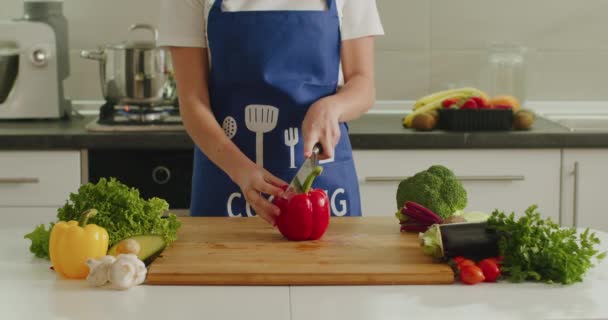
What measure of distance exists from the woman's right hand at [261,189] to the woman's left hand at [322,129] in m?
0.11

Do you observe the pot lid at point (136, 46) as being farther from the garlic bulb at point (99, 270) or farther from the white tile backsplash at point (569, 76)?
the garlic bulb at point (99, 270)

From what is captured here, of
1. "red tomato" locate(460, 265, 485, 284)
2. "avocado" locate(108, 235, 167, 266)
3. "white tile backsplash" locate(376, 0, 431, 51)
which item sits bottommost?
"red tomato" locate(460, 265, 485, 284)

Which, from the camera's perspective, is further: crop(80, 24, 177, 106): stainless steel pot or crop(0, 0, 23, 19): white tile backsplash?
crop(0, 0, 23, 19): white tile backsplash

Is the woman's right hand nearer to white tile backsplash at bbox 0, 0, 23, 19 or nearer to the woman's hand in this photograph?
the woman's hand

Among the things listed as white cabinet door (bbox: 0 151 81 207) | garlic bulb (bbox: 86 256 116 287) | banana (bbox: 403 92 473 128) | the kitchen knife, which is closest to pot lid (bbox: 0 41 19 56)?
white cabinet door (bbox: 0 151 81 207)

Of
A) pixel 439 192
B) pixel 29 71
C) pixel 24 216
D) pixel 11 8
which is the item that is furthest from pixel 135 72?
pixel 439 192

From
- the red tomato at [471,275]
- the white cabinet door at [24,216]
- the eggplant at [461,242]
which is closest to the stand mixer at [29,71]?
the white cabinet door at [24,216]

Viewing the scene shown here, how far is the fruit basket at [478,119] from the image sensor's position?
10.8 feet

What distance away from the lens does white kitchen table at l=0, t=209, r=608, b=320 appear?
5.38ft

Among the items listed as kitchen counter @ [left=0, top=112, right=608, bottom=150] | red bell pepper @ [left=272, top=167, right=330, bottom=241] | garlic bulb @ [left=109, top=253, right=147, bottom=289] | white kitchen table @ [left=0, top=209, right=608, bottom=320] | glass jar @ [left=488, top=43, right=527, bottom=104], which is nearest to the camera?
white kitchen table @ [left=0, top=209, right=608, bottom=320]

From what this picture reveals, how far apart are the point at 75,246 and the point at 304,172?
517mm

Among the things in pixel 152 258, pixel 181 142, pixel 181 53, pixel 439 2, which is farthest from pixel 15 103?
pixel 152 258

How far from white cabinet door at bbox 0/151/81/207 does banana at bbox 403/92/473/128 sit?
1.03 m

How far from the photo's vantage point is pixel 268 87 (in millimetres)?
2500
